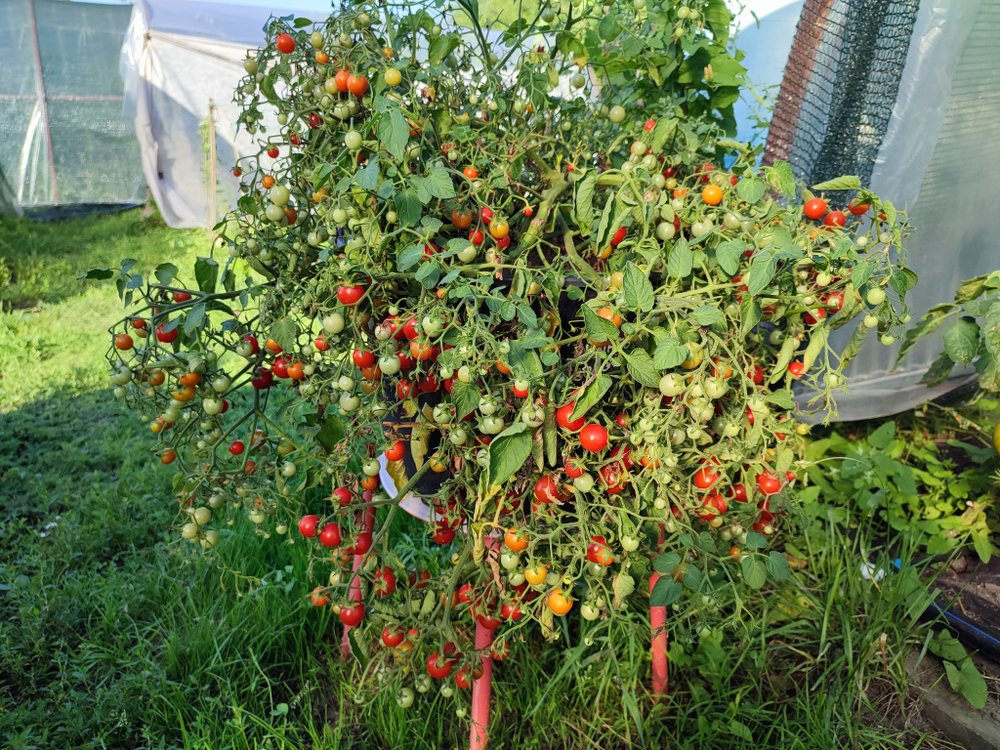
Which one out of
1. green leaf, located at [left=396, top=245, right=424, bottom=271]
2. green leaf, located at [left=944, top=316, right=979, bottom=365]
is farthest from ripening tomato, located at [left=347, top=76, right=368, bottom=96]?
green leaf, located at [left=944, top=316, right=979, bottom=365]

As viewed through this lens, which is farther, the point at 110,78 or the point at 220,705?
the point at 110,78

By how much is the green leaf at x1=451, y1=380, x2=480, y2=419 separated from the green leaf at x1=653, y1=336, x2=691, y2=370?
210mm

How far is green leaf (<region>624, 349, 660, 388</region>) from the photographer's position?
2.43 feet

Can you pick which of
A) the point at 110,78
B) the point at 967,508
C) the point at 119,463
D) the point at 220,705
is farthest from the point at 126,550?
the point at 110,78

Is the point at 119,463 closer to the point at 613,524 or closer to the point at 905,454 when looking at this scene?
the point at 613,524

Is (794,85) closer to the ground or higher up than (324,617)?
higher up

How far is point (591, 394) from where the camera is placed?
2.46 ft

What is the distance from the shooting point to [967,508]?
1.65m

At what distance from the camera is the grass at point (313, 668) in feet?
4.08

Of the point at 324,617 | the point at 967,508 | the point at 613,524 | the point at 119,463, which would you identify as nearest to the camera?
the point at 613,524

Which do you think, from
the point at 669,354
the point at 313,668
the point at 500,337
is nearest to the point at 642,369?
the point at 669,354

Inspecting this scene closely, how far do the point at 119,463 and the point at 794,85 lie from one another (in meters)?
2.44

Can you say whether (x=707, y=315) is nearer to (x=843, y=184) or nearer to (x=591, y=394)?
(x=591, y=394)

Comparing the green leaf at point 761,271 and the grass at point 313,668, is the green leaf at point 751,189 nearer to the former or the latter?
the green leaf at point 761,271
